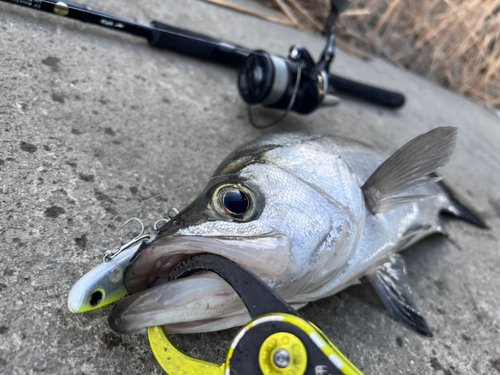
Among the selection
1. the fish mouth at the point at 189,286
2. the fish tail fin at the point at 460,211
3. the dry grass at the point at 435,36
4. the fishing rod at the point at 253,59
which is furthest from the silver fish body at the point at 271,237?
the dry grass at the point at 435,36

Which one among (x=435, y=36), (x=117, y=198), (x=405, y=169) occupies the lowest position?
(x=117, y=198)

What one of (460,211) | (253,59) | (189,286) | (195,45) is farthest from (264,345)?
(195,45)

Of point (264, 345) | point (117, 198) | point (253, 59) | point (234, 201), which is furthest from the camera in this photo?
point (253, 59)

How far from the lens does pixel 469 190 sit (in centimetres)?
248

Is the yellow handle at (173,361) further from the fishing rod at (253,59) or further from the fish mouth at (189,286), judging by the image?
the fishing rod at (253,59)

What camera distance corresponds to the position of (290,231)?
37.1 inches

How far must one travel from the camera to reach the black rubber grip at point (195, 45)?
2037 mm

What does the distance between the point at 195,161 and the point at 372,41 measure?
432cm

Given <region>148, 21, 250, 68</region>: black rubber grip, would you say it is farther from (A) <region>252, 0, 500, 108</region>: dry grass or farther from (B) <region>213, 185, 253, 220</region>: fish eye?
(A) <region>252, 0, 500, 108</region>: dry grass

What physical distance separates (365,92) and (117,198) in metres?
2.20

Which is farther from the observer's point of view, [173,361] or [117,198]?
[117,198]

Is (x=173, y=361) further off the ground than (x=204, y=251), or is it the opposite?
(x=204, y=251)

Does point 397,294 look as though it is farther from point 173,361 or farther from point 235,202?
point 173,361

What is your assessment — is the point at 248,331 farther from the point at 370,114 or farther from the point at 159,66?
the point at 370,114
